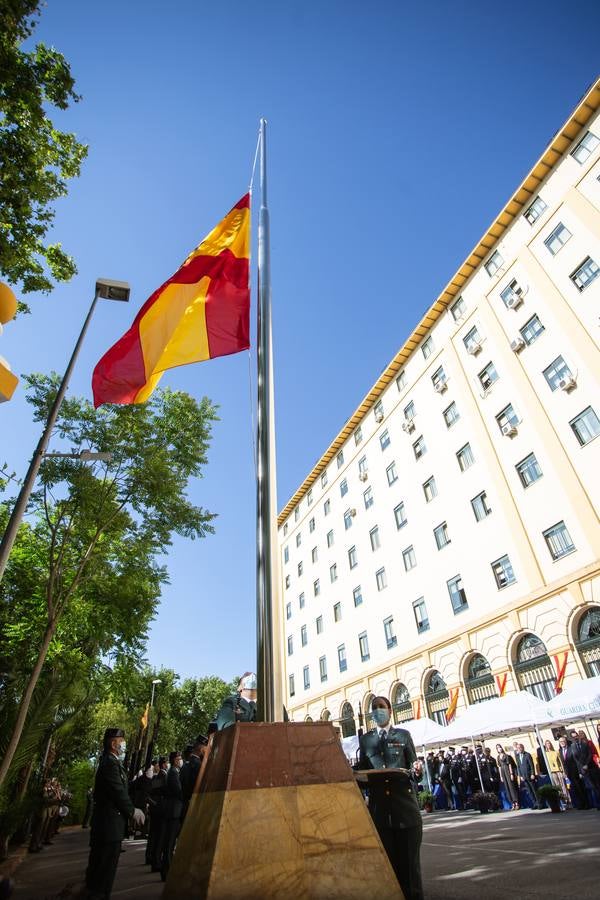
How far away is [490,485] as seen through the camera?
21656 millimetres

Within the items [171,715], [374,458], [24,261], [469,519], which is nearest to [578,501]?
[469,519]

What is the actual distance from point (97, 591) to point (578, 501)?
16898mm

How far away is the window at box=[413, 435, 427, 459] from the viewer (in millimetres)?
26892

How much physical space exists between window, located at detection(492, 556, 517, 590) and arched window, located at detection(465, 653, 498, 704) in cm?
332

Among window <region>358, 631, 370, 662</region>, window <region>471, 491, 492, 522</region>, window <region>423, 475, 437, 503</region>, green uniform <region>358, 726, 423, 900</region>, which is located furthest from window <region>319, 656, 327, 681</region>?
green uniform <region>358, 726, 423, 900</region>

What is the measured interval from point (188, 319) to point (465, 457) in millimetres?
20104

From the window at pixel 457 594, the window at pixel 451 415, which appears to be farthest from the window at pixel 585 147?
the window at pixel 457 594

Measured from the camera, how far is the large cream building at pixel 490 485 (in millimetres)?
18195

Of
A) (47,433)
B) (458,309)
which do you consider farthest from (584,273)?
(47,433)

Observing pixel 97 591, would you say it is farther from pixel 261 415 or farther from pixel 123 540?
pixel 261 415

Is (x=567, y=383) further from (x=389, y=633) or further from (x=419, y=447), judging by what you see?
(x=389, y=633)

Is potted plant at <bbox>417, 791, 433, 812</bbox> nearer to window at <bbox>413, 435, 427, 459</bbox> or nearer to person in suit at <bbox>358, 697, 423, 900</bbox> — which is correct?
window at <bbox>413, 435, 427, 459</bbox>

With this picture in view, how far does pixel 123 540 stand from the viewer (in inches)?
570

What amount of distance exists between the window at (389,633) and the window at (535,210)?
21649mm
